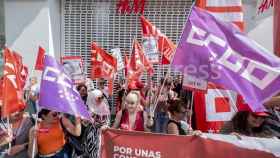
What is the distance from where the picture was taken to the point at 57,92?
523 centimetres

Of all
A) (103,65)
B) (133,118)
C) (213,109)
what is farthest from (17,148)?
(103,65)

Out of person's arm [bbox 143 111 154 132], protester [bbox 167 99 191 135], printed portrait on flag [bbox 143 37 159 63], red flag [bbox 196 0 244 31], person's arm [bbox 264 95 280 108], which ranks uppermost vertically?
red flag [bbox 196 0 244 31]

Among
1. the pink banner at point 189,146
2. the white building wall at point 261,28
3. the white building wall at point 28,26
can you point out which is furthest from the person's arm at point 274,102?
the white building wall at point 28,26

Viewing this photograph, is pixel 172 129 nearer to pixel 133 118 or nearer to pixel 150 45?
pixel 133 118

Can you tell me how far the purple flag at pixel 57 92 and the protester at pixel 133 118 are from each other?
4.39 feet

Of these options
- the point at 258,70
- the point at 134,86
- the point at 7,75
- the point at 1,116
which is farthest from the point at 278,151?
the point at 134,86

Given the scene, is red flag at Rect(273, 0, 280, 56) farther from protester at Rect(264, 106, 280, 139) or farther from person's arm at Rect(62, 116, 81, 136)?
person's arm at Rect(62, 116, 81, 136)

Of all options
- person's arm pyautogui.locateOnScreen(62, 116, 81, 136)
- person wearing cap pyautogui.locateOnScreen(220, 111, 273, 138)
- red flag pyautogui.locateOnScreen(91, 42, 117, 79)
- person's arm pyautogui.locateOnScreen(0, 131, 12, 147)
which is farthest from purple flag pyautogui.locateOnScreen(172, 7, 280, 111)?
red flag pyautogui.locateOnScreen(91, 42, 117, 79)

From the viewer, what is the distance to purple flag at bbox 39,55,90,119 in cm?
518

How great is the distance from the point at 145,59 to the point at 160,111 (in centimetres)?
252

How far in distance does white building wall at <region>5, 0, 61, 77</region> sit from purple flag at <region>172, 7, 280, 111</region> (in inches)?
340

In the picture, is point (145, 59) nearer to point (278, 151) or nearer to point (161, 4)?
point (161, 4)

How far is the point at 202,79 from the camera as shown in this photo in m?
5.30

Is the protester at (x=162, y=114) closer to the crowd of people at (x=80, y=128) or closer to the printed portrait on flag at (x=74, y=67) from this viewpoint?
the crowd of people at (x=80, y=128)
